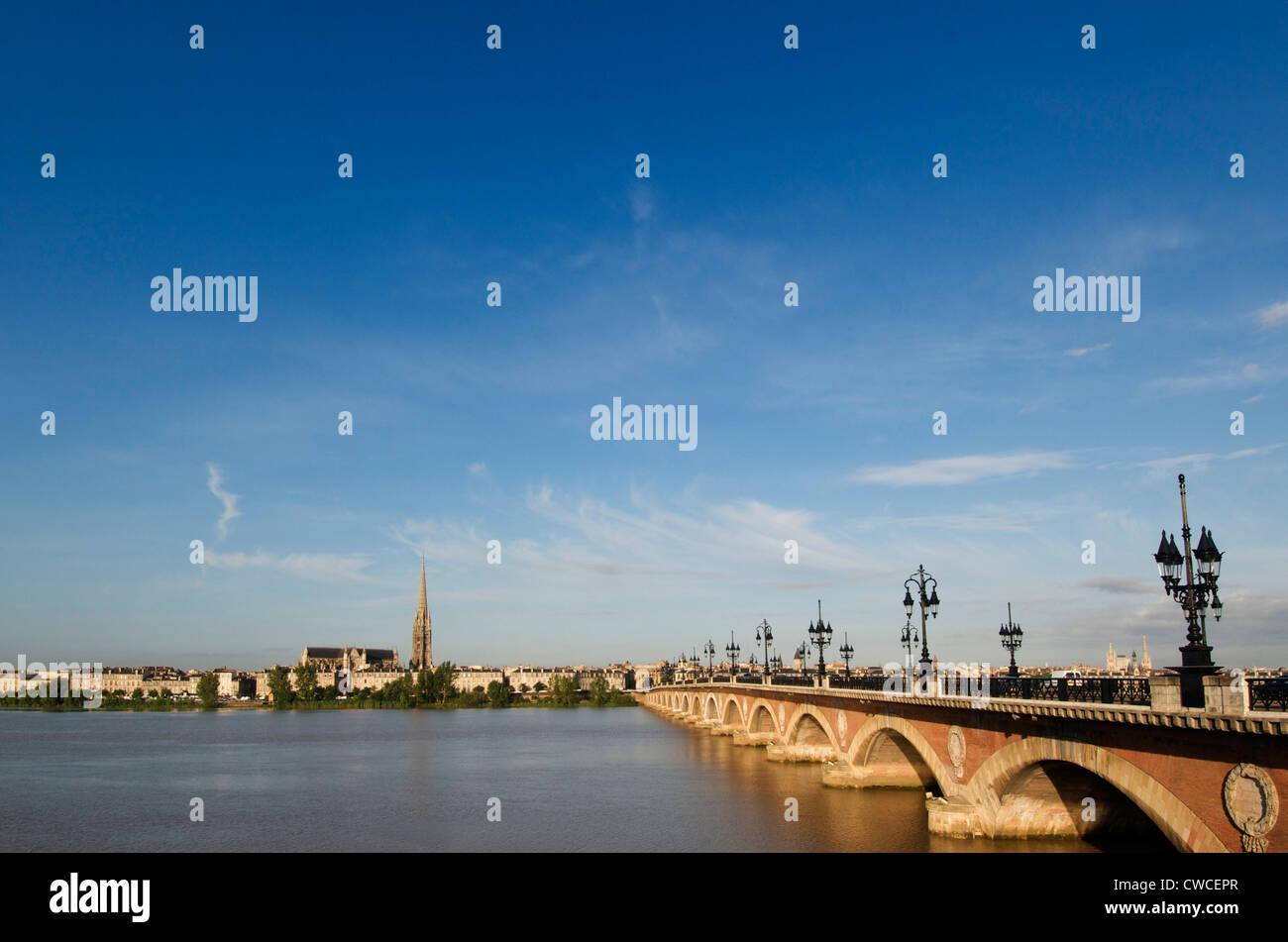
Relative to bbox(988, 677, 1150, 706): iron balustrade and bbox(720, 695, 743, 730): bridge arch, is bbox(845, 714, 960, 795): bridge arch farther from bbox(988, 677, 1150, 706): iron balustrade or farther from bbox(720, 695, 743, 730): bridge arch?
bbox(720, 695, 743, 730): bridge arch

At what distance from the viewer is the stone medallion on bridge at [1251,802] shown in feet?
52.3

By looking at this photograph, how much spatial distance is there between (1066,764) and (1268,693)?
10.4 metres

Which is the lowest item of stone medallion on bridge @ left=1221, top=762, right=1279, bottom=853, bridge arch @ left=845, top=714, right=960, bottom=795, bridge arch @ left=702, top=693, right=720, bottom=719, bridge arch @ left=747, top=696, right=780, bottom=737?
bridge arch @ left=702, top=693, right=720, bottom=719

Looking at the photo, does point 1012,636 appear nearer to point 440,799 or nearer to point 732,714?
point 440,799

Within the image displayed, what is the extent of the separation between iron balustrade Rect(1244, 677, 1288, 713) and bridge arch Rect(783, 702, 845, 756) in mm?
33357

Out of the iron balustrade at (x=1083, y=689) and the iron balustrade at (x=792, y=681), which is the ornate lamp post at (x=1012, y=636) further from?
the iron balustrade at (x=792, y=681)

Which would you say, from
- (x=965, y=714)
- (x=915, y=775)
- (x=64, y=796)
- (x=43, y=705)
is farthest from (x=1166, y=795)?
(x=43, y=705)

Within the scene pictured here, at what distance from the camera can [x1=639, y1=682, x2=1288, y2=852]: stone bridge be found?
16500 millimetres

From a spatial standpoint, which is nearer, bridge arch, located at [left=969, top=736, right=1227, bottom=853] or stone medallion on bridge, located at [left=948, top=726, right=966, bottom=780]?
bridge arch, located at [left=969, top=736, right=1227, bottom=853]

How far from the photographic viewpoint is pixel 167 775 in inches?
2157

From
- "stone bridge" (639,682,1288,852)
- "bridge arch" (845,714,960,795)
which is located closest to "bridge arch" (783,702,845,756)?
"stone bridge" (639,682,1288,852)
